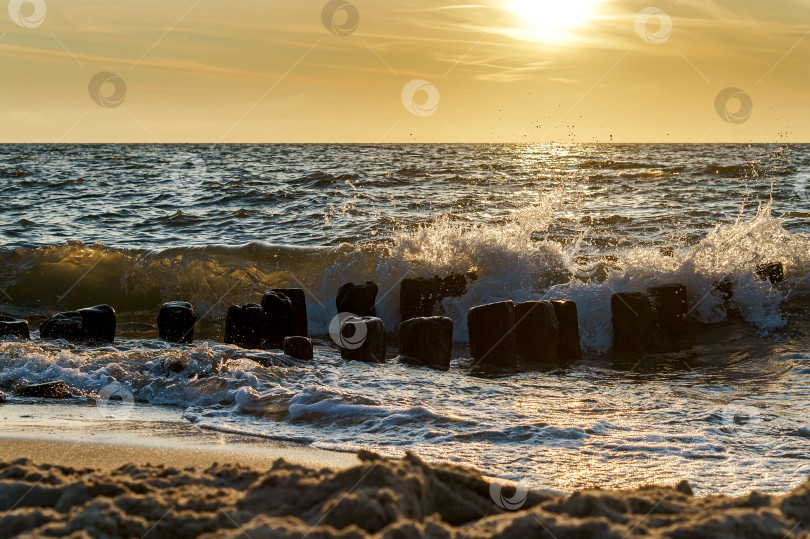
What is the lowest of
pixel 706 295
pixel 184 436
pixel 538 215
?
pixel 184 436

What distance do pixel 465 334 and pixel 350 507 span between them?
6.26 m

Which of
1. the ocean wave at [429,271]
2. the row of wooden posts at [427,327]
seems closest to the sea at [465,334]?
the ocean wave at [429,271]

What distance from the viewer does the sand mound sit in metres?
1.99

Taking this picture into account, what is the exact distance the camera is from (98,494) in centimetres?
239

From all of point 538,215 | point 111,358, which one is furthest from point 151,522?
point 538,215

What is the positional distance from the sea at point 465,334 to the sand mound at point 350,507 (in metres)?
1.23

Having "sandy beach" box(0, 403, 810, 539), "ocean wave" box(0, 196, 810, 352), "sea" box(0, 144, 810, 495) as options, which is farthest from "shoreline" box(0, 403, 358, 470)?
"ocean wave" box(0, 196, 810, 352)

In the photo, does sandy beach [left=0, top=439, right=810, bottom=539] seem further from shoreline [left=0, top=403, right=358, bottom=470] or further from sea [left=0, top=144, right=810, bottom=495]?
sea [left=0, top=144, right=810, bottom=495]

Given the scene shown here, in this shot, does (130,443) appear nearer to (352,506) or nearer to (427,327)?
(352,506)

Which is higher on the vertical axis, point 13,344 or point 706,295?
point 706,295

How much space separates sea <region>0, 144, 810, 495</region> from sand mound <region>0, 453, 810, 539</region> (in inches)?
48.4

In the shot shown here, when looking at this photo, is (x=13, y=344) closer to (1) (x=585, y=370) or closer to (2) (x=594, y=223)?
(1) (x=585, y=370)

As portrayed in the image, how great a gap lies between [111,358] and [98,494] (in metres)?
3.99

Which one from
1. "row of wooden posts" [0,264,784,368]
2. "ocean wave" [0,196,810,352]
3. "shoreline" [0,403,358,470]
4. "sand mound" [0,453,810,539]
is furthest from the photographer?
"ocean wave" [0,196,810,352]
